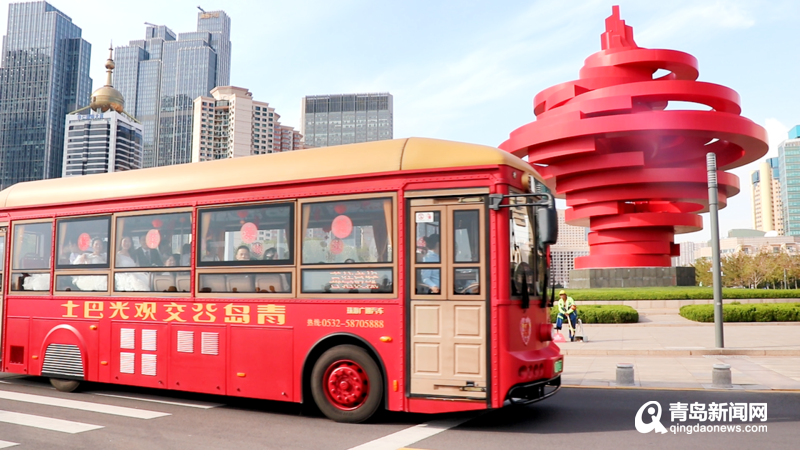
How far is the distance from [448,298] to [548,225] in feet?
4.54

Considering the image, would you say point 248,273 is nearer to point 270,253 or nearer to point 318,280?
point 270,253

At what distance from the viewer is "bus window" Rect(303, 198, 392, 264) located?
7473 millimetres

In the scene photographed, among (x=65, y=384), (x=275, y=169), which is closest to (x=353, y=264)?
(x=275, y=169)

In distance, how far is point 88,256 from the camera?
9.73m

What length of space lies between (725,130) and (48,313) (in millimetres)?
31507

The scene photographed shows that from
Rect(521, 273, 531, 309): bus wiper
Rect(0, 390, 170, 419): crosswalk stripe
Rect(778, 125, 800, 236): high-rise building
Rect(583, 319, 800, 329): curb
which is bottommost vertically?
Rect(0, 390, 170, 419): crosswalk stripe

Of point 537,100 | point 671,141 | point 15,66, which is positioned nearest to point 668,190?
point 671,141

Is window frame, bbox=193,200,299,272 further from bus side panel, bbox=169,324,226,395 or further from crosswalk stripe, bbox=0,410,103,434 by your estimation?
crosswalk stripe, bbox=0,410,103,434

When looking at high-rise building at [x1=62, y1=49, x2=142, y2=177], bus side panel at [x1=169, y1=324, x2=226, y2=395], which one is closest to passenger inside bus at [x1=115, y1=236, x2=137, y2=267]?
bus side panel at [x1=169, y1=324, x2=226, y2=395]

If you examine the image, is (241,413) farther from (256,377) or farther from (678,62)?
(678,62)

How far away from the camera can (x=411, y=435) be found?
269 inches

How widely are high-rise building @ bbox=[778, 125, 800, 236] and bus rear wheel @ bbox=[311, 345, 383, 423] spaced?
20487 centimetres

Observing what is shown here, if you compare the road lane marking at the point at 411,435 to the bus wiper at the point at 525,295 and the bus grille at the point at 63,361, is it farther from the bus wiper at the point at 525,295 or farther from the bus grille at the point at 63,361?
the bus grille at the point at 63,361
